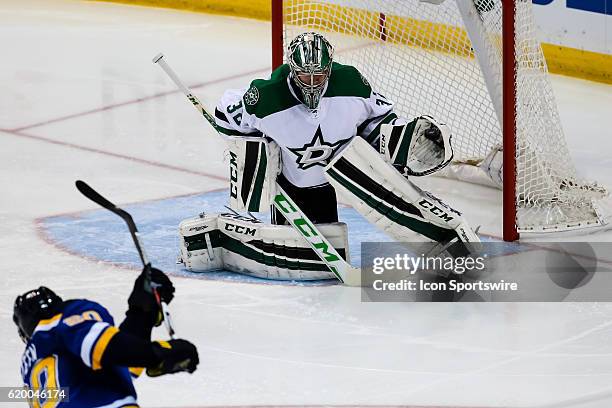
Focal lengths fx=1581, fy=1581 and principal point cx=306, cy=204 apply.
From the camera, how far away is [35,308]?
11.1ft

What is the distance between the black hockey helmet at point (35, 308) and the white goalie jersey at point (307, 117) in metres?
2.01

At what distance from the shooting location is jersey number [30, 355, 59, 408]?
333 centimetres

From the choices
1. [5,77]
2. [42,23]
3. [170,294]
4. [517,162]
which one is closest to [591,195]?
[517,162]

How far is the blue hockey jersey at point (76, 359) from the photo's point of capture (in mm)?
3248

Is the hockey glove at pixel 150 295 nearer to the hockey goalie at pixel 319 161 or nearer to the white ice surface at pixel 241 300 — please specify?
the white ice surface at pixel 241 300

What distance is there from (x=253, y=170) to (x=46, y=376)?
6.98 ft

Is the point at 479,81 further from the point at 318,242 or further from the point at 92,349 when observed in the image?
the point at 92,349

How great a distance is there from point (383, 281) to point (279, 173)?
0.52 m

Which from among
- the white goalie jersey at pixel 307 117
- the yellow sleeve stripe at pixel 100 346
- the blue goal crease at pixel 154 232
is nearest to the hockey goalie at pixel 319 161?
the white goalie jersey at pixel 307 117

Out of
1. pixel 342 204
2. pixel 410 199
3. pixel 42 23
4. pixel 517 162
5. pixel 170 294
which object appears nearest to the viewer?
pixel 170 294

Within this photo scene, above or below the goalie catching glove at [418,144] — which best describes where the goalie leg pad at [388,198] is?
below

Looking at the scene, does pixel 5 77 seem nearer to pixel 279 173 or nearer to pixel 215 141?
pixel 215 141

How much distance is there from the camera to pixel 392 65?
7102 millimetres

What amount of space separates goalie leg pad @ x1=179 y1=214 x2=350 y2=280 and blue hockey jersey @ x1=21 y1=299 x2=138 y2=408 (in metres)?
2.04
